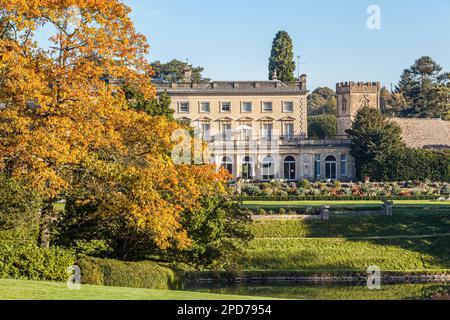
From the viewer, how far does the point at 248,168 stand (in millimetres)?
73312

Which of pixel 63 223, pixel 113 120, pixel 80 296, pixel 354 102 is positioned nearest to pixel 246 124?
pixel 354 102

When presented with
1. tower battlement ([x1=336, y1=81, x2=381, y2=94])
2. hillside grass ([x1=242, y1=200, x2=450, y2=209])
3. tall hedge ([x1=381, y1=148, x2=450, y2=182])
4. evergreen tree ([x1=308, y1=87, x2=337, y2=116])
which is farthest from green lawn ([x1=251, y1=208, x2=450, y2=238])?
evergreen tree ([x1=308, y1=87, x2=337, y2=116])

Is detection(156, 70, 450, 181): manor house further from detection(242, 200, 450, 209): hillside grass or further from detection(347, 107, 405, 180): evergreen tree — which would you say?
detection(242, 200, 450, 209): hillside grass

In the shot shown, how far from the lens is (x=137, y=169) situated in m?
25.3

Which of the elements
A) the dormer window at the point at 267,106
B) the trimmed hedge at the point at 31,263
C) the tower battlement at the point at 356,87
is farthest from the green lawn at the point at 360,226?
the tower battlement at the point at 356,87

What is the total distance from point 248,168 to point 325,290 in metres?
40.5

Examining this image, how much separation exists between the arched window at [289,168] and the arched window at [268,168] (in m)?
1.01

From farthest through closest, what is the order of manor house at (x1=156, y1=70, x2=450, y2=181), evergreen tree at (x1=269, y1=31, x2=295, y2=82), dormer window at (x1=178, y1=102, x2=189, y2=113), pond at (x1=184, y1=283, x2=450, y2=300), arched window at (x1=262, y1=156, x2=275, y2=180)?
evergreen tree at (x1=269, y1=31, x2=295, y2=82)
dormer window at (x1=178, y1=102, x2=189, y2=113)
manor house at (x1=156, y1=70, x2=450, y2=181)
arched window at (x1=262, y1=156, x2=275, y2=180)
pond at (x1=184, y1=283, x2=450, y2=300)

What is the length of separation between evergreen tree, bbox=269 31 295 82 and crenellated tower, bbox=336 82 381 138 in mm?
6689

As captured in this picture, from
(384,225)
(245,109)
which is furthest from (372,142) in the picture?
(384,225)

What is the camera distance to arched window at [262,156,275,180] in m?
73.3

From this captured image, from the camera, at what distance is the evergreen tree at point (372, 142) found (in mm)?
68062

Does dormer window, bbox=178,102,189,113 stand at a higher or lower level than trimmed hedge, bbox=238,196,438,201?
higher
